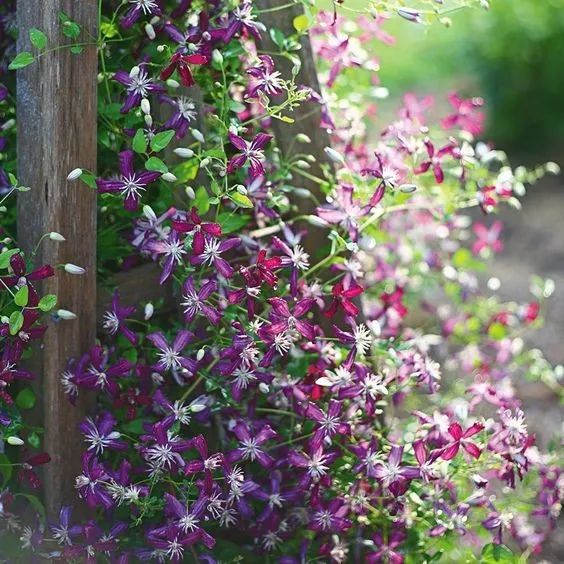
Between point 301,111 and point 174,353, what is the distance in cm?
57

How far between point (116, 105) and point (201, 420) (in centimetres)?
58

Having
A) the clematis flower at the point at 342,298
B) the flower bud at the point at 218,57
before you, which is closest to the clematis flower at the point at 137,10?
the flower bud at the point at 218,57

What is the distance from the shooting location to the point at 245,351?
5.07ft

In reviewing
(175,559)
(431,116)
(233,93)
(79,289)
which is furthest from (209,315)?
(431,116)

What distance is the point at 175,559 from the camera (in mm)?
1552

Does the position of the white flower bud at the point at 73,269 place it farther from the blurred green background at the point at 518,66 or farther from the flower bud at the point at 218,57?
the blurred green background at the point at 518,66

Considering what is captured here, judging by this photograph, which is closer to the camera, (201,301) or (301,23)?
(201,301)

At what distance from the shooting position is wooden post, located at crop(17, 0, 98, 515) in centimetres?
157

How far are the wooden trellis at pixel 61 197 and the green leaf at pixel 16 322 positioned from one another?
0.48 ft

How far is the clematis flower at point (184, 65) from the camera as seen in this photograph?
149cm

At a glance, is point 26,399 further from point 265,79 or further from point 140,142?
point 265,79

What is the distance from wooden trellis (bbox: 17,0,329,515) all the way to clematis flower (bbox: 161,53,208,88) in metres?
0.16

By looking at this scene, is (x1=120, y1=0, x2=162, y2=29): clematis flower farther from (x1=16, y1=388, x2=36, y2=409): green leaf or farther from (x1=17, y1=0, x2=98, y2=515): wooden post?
(x1=16, y1=388, x2=36, y2=409): green leaf

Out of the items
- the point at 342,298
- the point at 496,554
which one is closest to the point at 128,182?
the point at 342,298
